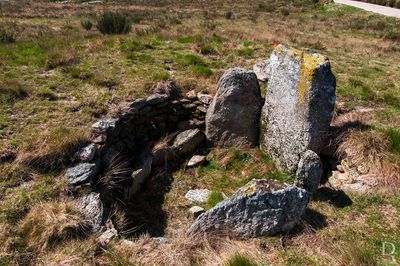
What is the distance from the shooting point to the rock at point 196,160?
8.09 metres

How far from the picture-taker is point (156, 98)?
8.66 m

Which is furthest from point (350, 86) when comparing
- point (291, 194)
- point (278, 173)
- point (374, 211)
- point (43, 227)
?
point (43, 227)

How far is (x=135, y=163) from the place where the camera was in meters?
8.02

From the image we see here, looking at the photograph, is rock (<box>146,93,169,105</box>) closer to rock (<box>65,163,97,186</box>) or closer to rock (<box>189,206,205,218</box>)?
rock (<box>65,163,97,186</box>)

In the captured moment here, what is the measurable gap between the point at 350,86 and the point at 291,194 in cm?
604

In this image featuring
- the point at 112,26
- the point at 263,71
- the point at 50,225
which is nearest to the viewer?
the point at 50,225

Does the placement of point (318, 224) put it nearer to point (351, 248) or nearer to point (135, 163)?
point (351, 248)

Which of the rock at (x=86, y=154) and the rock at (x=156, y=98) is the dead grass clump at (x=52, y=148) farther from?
the rock at (x=156, y=98)

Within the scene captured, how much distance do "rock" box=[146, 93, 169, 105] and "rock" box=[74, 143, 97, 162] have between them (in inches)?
90.6

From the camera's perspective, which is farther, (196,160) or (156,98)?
(156,98)

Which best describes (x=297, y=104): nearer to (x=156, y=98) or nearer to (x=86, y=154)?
(x=156, y=98)

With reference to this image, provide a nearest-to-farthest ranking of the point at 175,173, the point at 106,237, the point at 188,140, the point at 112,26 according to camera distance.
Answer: the point at 106,237, the point at 175,173, the point at 188,140, the point at 112,26

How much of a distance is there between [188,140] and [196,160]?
58 cm

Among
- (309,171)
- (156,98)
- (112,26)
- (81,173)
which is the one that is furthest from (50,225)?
(112,26)
